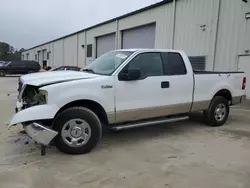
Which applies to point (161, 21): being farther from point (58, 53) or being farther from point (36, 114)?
point (58, 53)

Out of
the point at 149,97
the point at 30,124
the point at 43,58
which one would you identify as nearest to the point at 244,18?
the point at 149,97

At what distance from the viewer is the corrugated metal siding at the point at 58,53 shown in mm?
38969

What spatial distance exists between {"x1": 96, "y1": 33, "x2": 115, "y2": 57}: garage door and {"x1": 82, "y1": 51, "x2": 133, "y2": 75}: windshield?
57.8 feet

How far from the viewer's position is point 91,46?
2798cm

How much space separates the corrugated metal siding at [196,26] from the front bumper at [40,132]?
1081 cm

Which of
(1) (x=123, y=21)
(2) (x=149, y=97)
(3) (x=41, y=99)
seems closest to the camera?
(3) (x=41, y=99)

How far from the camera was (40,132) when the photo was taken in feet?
13.8

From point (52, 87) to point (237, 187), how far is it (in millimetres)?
3084

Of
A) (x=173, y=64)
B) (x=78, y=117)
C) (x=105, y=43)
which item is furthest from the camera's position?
(x=105, y=43)

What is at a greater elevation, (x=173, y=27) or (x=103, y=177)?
(x=173, y=27)

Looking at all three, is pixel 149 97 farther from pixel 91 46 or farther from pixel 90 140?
pixel 91 46

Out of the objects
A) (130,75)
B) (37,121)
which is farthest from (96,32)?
(37,121)

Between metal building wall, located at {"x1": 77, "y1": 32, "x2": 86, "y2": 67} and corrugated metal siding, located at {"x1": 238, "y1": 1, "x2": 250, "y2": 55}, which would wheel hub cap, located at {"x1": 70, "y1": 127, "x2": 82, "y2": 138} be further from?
metal building wall, located at {"x1": 77, "y1": 32, "x2": 86, "y2": 67}

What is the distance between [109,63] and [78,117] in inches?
58.3
